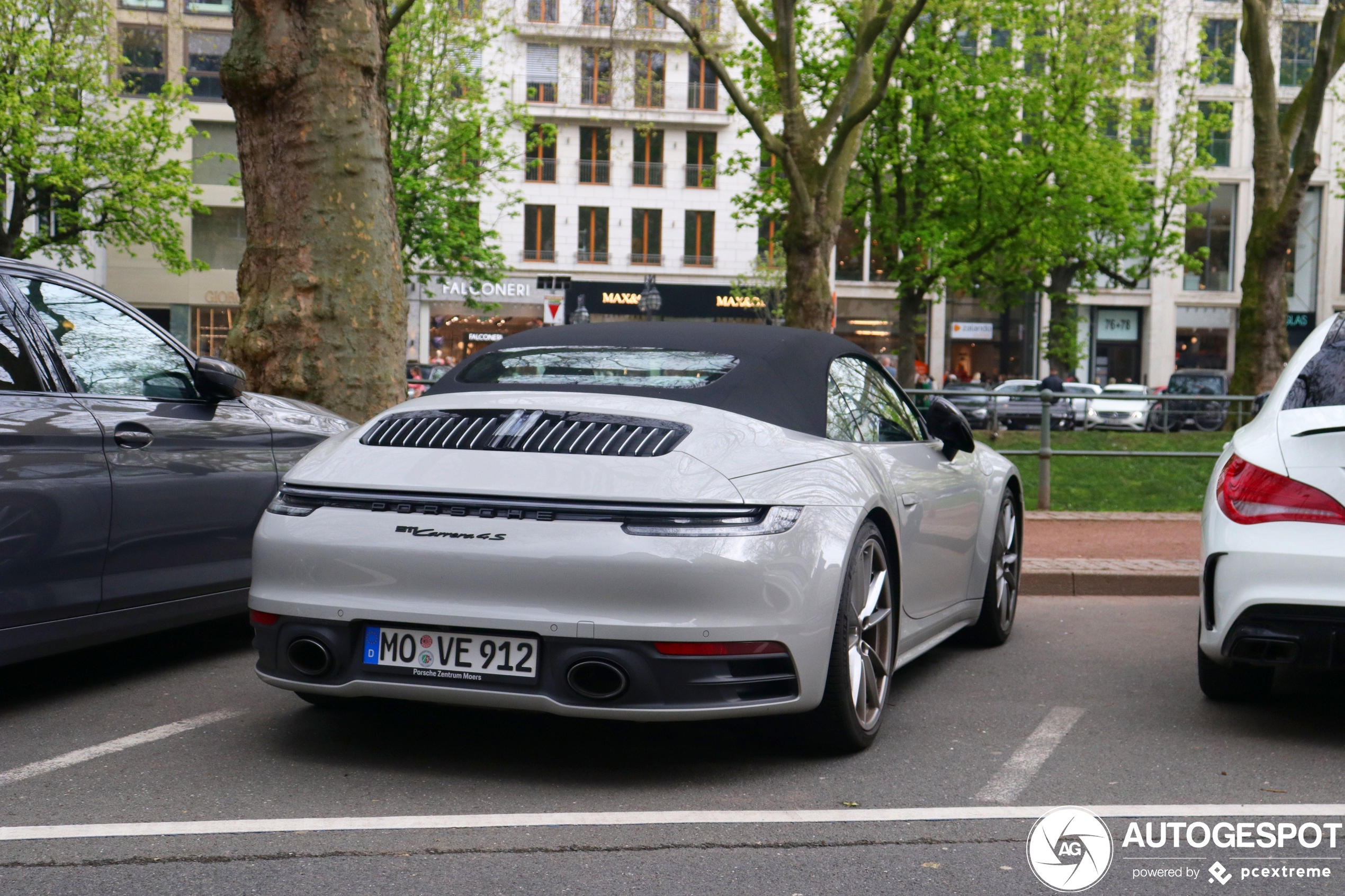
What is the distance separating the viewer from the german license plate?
380 centimetres

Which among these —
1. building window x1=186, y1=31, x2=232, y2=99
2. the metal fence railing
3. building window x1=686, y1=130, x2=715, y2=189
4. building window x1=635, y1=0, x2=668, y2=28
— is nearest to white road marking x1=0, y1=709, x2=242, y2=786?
the metal fence railing

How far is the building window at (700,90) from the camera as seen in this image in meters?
53.2

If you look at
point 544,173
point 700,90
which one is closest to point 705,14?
point 544,173

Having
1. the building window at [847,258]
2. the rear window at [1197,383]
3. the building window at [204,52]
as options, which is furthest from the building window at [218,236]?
the rear window at [1197,383]

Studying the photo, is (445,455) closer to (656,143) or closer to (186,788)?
(186,788)

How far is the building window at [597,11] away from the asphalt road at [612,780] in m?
12.6

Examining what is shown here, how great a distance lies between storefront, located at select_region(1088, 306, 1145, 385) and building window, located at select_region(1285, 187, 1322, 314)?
5.61m

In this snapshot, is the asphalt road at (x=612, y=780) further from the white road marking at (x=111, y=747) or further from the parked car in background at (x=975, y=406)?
the parked car in background at (x=975, y=406)

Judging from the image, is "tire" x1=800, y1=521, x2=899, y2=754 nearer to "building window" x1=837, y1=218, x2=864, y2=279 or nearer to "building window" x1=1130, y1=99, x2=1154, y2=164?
"building window" x1=1130, y1=99, x2=1154, y2=164

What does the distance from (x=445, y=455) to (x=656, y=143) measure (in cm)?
5034

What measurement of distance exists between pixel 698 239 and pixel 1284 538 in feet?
162

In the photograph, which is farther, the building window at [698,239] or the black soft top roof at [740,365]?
the building window at [698,239]

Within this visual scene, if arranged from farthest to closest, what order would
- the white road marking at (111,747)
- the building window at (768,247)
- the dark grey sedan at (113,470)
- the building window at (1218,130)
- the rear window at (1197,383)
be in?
1. the building window at (768,247)
2. the building window at (1218,130)
3. the rear window at (1197,383)
4. the dark grey sedan at (113,470)
5. the white road marking at (111,747)

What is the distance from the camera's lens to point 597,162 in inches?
2082
